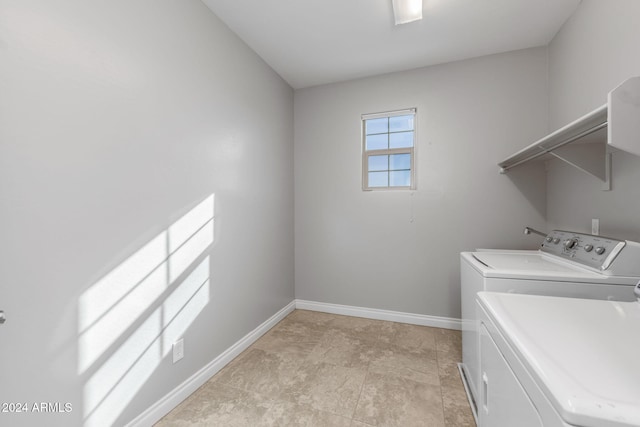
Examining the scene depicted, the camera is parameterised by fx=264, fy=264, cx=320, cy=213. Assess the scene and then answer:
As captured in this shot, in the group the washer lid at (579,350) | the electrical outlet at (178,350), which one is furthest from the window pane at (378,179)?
the electrical outlet at (178,350)

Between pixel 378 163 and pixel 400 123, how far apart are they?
482 mm

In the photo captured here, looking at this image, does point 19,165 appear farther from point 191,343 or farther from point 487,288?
point 487,288

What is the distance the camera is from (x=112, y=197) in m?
1.32

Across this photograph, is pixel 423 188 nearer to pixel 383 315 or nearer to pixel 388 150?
pixel 388 150

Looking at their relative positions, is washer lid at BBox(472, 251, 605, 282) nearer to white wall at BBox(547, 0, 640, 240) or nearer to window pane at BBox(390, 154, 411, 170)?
white wall at BBox(547, 0, 640, 240)

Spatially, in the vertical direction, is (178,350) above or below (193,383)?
above

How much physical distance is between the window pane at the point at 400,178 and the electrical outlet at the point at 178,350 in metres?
2.38

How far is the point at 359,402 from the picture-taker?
167 cm

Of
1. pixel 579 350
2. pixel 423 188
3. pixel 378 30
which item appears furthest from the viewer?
pixel 423 188

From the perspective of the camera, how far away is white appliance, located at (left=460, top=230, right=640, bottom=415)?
4.15ft

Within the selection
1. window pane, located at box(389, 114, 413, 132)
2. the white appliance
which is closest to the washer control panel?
the white appliance

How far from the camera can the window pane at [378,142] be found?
294 centimetres

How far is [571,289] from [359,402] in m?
1.34

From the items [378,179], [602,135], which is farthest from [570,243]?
[378,179]
